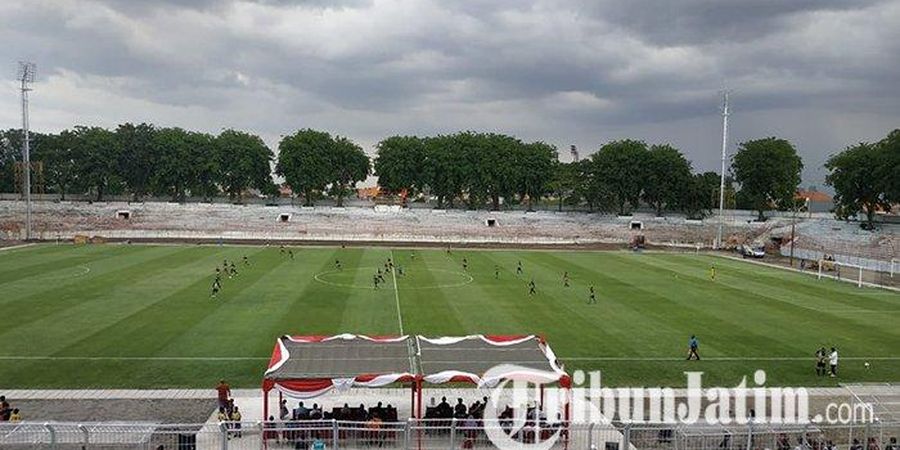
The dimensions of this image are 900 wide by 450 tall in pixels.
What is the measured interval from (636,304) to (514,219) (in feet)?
220

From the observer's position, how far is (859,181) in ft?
292

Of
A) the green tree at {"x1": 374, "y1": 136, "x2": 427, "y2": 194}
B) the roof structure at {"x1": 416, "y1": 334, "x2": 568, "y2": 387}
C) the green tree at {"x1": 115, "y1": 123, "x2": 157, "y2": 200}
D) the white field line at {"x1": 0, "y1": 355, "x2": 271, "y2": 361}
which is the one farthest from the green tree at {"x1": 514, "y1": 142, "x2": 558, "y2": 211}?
the roof structure at {"x1": 416, "y1": 334, "x2": 568, "y2": 387}

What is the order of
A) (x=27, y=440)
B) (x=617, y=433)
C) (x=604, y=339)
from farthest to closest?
(x=604, y=339)
(x=617, y=433)
(x=27, y=440)

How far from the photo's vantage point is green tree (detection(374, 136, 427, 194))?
120688 mm

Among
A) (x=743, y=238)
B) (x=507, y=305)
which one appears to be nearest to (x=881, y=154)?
(x=743, y=238)

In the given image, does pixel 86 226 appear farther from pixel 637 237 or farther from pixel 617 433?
pixel 617 433

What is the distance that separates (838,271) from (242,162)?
302ft

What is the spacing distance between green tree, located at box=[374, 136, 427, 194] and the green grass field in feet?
194

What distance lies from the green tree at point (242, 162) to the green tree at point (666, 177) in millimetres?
66925

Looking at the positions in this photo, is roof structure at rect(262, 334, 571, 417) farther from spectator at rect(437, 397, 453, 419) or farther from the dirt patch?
the dirt patch

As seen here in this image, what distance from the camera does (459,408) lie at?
20000mm

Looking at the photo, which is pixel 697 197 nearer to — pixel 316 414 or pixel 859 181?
pixel 859 181

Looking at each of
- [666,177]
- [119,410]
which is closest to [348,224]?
[666,177]

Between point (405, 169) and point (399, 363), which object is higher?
point (405, 169)
